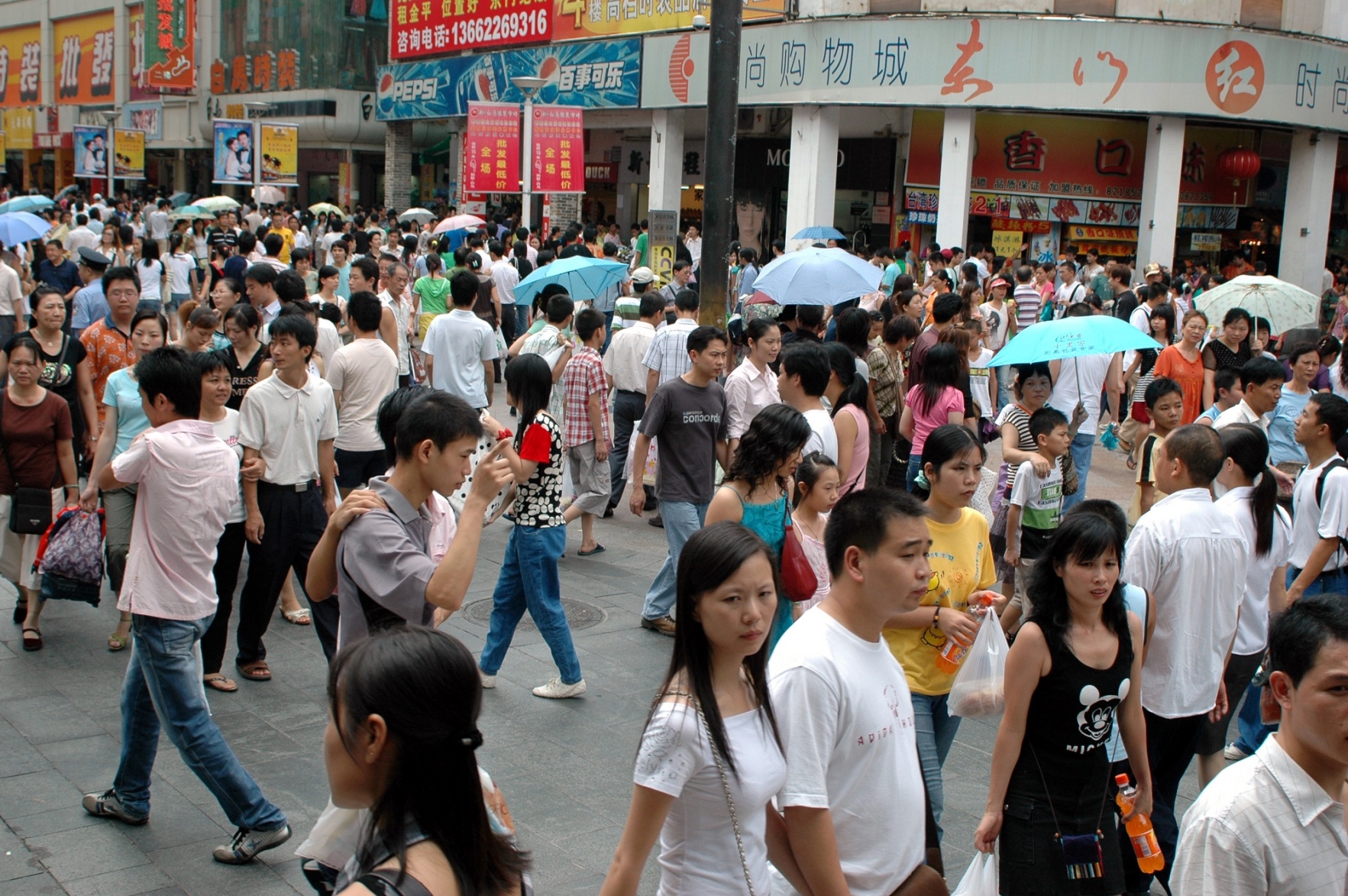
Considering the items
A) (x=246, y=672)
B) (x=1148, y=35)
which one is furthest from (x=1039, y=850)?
(x=1148, y=35)

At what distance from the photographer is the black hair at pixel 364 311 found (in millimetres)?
8000

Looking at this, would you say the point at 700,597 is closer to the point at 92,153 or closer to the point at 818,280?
the point at 818,280

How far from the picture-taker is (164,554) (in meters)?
4.74

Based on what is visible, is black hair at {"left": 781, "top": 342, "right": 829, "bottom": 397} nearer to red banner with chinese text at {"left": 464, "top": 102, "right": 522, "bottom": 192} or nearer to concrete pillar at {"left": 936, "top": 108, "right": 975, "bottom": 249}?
red banner with chinese text at {"left": 464, "top": 102, "right": 522, "bottom": 192}

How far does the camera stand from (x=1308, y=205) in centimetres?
2177

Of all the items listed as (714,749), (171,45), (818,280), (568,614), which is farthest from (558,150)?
(171,45)

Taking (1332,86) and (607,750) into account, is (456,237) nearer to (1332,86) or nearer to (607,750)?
(1332,86)

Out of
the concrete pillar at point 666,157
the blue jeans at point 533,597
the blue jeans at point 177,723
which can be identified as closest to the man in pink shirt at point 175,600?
the blue jeans at point 177,723

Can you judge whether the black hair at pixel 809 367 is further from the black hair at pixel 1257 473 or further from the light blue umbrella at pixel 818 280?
the light blue umbrella at pixel 818 280

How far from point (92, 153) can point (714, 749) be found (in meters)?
32.9

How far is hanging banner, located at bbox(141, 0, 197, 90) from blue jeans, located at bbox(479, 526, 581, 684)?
3871 centimetres

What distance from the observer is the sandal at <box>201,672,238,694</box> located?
627 centimetres

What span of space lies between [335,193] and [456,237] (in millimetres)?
20856

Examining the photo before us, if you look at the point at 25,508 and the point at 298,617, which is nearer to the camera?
the point at 25,508
